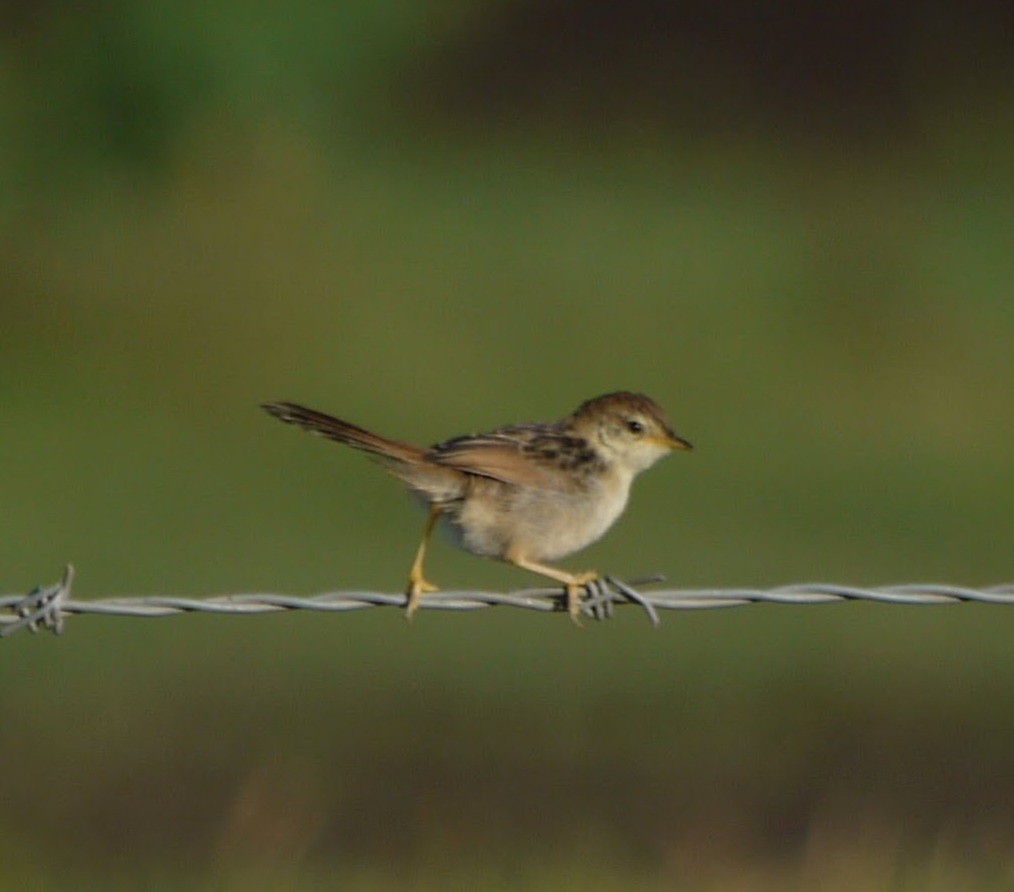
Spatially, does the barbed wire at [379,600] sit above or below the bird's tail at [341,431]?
below

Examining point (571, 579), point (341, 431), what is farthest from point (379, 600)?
point (571, 579)

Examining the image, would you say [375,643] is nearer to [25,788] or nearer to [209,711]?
[209,711]

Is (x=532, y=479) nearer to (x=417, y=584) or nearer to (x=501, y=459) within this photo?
(x=501, y=459)

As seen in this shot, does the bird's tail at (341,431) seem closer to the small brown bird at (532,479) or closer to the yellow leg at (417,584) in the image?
the small brown bird at (532,479)

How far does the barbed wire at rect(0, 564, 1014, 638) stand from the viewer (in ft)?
21.2

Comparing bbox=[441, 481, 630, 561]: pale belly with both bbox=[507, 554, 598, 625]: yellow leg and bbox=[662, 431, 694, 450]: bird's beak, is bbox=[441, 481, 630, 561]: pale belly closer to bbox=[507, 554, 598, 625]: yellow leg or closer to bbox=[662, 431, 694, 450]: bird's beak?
bbox=[507, 554, 598, 625]: yellow leg

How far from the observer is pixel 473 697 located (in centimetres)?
1433

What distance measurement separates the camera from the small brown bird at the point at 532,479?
315 inches

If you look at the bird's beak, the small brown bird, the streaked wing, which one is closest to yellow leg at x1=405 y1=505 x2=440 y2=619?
the small brown bird

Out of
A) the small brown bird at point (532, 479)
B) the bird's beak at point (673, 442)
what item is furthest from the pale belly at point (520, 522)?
the bird's beak at point (673, 442)

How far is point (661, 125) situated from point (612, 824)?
743 inches

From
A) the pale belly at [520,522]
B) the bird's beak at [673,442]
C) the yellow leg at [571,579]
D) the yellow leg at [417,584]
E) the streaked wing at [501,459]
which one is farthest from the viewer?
the bird's beak at [673,442]

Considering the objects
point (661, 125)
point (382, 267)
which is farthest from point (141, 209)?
point (661, 125)

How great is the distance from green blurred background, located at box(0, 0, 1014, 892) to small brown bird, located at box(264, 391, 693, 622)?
41.1 inches
